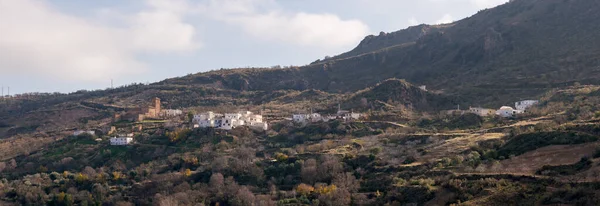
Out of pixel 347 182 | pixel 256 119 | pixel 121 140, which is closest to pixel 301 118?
pixel 256 119

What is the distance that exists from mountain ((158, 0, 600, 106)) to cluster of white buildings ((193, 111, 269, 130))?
30.1m

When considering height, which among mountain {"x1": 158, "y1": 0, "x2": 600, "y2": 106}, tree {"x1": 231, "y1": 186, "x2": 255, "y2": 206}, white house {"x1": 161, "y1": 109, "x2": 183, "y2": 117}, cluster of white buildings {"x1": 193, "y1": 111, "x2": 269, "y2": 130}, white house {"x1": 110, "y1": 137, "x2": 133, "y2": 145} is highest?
mountain {"x1": 158, "y1": 0, "x2": 600, "y2": 106}

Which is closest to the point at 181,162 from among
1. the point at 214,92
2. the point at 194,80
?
the point at 214,92

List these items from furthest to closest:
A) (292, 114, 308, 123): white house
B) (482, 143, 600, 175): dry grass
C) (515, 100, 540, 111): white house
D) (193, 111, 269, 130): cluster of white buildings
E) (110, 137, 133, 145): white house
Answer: (292, 114, 308, 123): white house
(515, 100, 540, 111): white house
(193, 111, 269, 130): cluster of white buildings
(110, 137, 133, 145): white house
(482, 143, 600, 175): dry grass

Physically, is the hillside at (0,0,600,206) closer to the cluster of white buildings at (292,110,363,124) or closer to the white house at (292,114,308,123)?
the cluster of white buildings at (292,110,363,124)

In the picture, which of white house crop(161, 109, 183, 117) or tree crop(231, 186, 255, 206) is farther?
white house crop(161, 109, 183, 117)

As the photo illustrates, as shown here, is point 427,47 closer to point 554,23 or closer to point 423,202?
point 554,23

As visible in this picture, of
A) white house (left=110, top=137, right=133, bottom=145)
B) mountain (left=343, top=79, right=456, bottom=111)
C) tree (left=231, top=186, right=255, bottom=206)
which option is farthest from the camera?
mountain (left=343, top=79, right=456, bottom=111)

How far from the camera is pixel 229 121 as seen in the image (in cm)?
7388

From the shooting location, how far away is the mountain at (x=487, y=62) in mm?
92250

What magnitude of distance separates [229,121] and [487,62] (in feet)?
169

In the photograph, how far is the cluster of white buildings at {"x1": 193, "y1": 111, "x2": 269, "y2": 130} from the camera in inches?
2901

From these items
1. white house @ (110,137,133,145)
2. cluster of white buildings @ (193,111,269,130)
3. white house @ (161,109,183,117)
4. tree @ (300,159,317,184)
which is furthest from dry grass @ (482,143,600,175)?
white house @ (161,109,183,117)

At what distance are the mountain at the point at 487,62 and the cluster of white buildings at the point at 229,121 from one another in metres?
30.1
